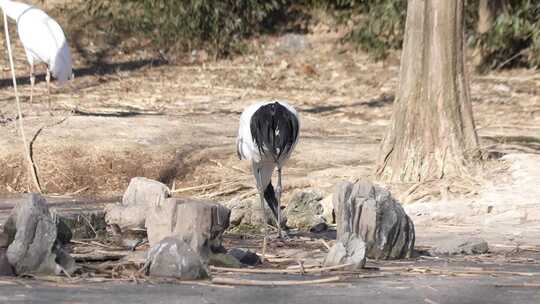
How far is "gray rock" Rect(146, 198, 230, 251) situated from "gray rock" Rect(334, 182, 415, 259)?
86 cm

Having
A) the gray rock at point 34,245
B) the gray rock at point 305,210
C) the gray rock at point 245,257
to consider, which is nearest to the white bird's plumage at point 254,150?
the gray rock at point 305,210

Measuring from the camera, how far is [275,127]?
26.8 feet

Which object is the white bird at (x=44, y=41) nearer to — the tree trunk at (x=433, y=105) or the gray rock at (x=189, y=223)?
the tree trunk at (x=433, y=105)

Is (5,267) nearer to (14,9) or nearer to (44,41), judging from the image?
(44,41)

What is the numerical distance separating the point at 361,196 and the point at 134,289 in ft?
7.08

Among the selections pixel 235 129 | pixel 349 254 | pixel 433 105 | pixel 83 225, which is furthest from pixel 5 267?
pixel 235 129

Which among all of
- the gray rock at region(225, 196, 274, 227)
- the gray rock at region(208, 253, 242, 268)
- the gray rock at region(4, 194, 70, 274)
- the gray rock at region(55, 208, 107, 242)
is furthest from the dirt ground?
the gray rock at region(55, 208, 107, 242)

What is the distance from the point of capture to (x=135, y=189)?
27.9 feet

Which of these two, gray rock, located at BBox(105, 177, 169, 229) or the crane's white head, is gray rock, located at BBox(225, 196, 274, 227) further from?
the crane's white head

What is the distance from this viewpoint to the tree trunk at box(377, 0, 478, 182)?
10.8m

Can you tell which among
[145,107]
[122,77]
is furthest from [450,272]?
[122,77]

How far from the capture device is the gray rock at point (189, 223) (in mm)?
6672

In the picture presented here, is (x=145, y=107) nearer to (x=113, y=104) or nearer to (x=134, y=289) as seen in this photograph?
(x=113, y=104)

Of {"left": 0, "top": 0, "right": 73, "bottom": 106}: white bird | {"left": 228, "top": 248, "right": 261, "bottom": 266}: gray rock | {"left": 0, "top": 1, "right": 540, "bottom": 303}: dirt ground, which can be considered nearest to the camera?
{"left": 228, "top": 248, "right": 261, "bottom": 266}: gray rock
